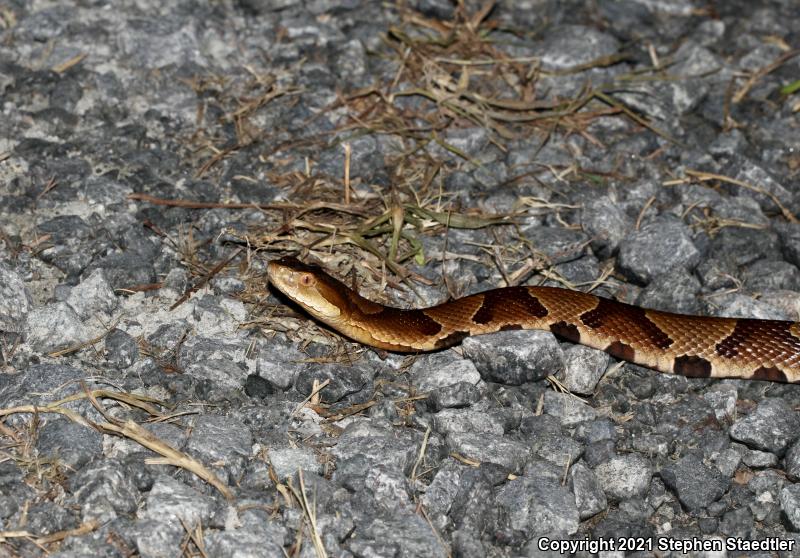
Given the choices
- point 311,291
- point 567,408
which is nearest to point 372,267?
point 311,291

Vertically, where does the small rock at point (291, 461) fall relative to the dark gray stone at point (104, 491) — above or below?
below

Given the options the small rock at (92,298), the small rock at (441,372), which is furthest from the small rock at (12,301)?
the small rock at (441,372)

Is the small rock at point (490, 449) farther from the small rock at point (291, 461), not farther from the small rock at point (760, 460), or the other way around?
the small rock at point (760, 460)

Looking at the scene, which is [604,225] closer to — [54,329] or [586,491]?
[586,491]

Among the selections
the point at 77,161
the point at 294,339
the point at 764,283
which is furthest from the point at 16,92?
the point at 764,283

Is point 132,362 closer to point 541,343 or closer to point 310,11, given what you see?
point 541,343
